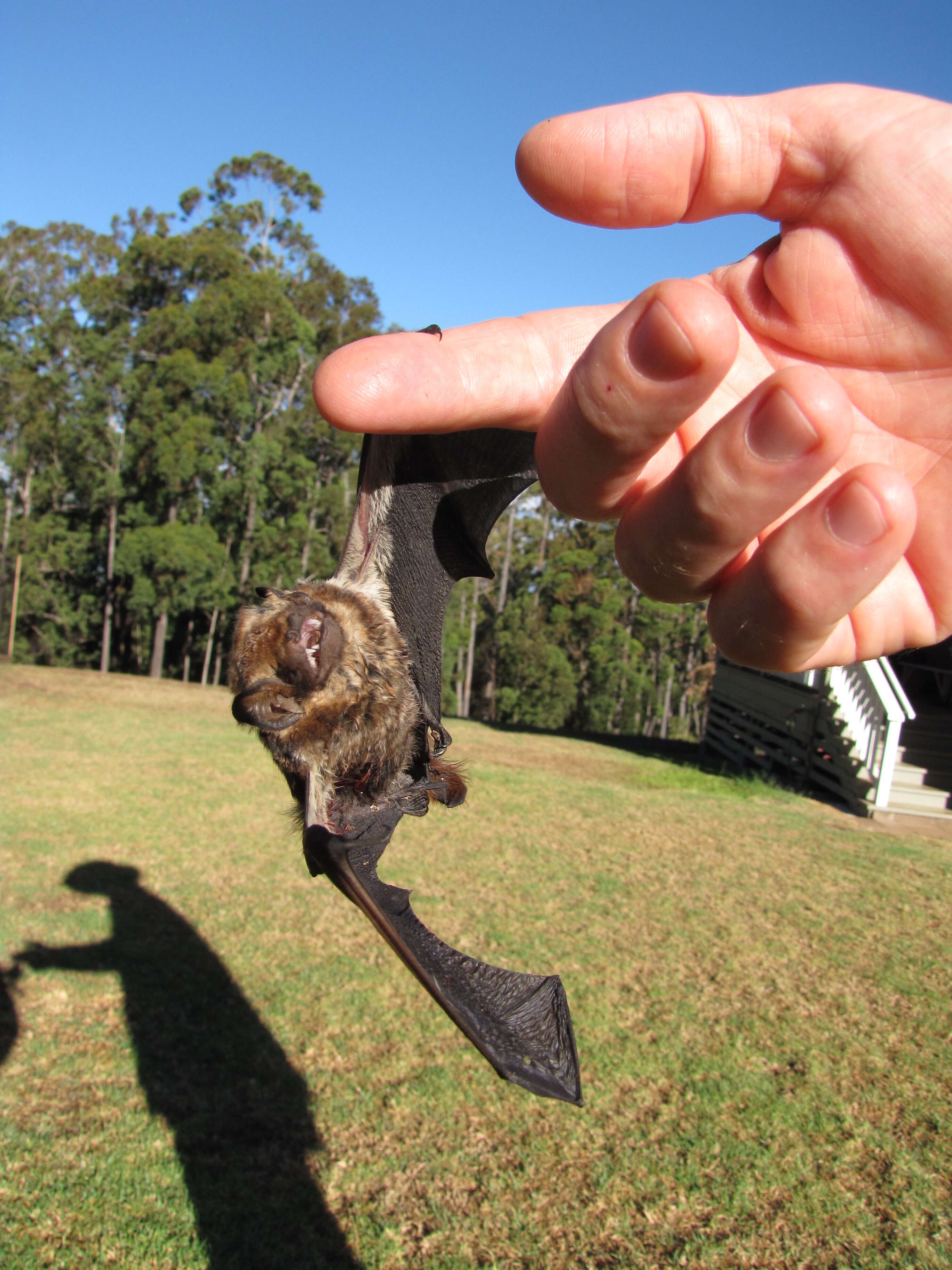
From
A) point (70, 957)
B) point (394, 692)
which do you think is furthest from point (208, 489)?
point (394, 692)

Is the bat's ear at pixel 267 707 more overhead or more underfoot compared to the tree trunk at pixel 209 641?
more overhead

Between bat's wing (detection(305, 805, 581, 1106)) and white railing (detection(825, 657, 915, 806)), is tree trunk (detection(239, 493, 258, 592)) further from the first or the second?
bat's wing (detection(305, 805, 581, 1106))

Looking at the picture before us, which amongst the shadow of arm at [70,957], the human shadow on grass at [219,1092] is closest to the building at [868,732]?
the human shadow on grass at [219,1092]

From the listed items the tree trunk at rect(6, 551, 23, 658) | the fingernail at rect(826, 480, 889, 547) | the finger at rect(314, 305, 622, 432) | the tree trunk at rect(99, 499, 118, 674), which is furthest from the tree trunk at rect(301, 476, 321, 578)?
the fingernail at rect(826, 480, 889, 547)

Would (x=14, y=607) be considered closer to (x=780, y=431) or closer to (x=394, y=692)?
(x=394, y=692)

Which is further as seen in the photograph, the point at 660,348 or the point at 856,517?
the point at 856,517

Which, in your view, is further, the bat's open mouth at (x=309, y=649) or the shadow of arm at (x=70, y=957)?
the shadow of arm at (x=70, y=957)

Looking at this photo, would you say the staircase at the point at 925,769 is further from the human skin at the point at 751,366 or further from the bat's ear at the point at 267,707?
the bat's ear at the point at 267,707
